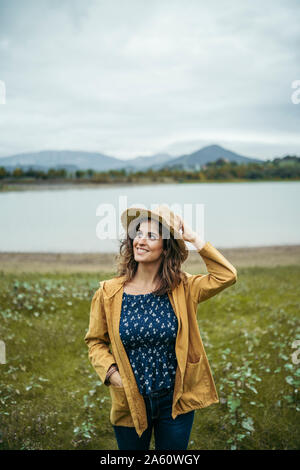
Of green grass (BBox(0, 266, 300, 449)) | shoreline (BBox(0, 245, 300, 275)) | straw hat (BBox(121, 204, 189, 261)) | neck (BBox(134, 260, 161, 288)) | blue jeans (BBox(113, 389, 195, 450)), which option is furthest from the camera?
shoreline (BBox(0, 245, 300, 275))

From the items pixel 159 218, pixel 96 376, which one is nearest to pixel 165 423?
pixel 159 218

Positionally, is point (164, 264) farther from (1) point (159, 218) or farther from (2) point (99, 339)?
(2) point (99, 339)

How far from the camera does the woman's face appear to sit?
2.86 metres

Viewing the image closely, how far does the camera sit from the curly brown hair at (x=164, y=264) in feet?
9.46

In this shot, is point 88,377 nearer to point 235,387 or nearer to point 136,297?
point 235,387

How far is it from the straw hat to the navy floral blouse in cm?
50

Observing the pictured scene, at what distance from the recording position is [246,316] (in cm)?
809

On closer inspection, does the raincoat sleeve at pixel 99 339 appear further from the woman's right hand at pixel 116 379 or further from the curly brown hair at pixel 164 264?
the curly brown hair at pixel 164 264

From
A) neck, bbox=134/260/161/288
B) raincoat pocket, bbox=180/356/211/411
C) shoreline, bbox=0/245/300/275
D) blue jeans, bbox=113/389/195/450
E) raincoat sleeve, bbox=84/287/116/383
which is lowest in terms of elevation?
shoreline, bbox=0/245/300/275

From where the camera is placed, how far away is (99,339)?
305cm

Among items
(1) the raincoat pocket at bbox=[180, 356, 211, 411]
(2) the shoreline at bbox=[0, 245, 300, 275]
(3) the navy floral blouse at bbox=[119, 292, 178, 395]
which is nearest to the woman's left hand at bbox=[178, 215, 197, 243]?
(3) the navy floral blouse at bbox=[119, 292, 178, 395]

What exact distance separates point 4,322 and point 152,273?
510 cm

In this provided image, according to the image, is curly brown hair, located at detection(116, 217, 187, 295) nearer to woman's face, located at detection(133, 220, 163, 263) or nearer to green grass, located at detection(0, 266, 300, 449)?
woman's face, located at detection(133, 220, 163, 263)
